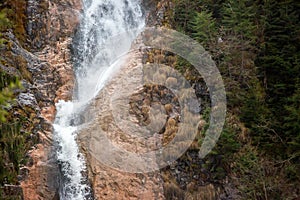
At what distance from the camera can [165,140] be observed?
14.8 meters

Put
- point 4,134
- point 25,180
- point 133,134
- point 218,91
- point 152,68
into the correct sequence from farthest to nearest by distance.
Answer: point 152,68 → point 218,91 → point 133,134 → point 25,180 → point 4,134

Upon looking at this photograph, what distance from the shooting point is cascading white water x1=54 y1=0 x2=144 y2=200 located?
13.9 metres

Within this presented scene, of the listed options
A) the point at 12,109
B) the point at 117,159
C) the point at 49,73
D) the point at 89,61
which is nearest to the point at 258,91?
the point at 117,159

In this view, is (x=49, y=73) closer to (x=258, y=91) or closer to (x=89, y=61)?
(x=89, y=61)

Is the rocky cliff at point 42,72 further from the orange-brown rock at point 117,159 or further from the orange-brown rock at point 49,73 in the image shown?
the orange-brown rock at point 117,159

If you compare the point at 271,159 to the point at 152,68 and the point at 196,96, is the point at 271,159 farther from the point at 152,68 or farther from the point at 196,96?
the point at 152,68

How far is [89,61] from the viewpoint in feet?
62.0

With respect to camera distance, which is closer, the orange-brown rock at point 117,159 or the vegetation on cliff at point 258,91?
the vegetation on cliff at point 258,91

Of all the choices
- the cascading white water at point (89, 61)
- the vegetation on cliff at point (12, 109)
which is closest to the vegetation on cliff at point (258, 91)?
the cascading white water at point (89, 61)

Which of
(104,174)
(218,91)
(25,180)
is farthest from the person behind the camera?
(218,91)

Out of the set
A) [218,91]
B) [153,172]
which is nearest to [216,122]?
[218,91]

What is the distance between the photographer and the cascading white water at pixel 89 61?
45.5 feet

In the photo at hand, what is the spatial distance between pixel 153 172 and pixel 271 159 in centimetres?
487

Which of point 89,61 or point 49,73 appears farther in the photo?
point 89,61
